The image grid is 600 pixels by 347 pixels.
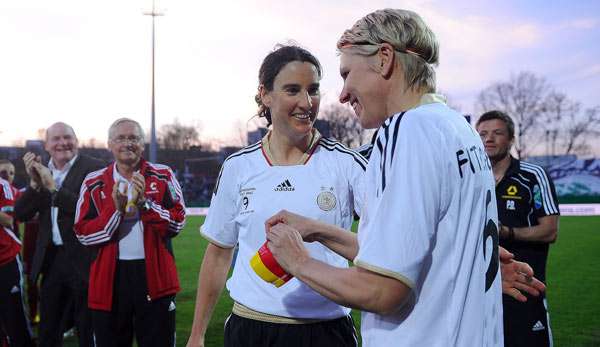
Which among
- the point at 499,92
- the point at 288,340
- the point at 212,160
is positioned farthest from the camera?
the point at 499,92

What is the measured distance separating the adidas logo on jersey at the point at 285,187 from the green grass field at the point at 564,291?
4.56 m

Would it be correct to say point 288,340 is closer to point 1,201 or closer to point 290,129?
point 290,129

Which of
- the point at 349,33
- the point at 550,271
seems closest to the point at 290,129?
the point at 349,33

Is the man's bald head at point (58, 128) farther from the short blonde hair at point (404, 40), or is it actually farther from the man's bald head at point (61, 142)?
the short blonde hair at point (404, 40)

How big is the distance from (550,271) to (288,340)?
12333 millimetres

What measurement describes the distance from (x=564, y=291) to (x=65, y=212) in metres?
9.21

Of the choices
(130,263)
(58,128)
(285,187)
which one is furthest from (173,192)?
(285,187)

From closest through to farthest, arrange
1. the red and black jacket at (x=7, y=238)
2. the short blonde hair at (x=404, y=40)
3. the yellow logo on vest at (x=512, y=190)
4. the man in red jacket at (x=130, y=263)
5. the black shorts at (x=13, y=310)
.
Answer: the short blonde hair at (x=404, y=40) < the man in red jacket at (x=130, y=263) < the yellow logo on vest at (x=512, y=190) < the black shorts at (x=13, y=310) < the red and black jacket at (x=7, y=238)

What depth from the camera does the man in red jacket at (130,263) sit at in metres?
4.59

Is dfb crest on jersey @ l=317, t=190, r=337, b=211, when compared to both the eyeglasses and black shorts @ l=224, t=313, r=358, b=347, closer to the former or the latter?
black shorts @ l=224, t=313, r=358, b=347

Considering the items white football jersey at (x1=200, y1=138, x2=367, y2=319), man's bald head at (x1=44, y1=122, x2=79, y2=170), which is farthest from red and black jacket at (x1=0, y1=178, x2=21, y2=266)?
white football jersey at (x1=200, y1=138, x2=367, y2=319)

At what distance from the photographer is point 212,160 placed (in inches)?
2005

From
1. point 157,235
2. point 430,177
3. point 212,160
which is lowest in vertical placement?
point 212,160

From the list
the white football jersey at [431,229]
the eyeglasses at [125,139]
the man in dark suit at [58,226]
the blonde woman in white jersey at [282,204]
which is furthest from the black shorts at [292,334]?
the man in dark suit at [58,226]
